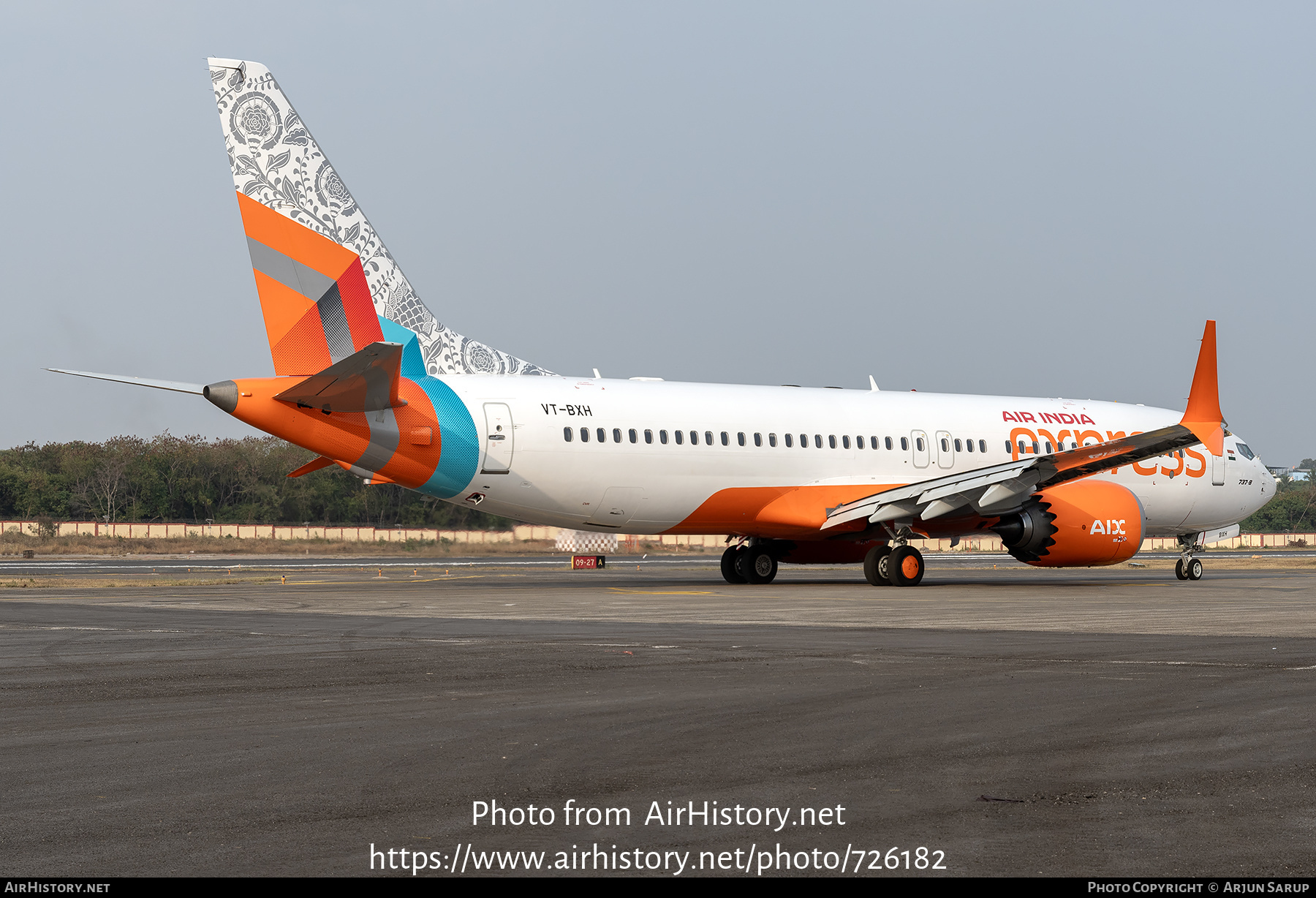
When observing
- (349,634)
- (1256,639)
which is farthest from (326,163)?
(1256,639)

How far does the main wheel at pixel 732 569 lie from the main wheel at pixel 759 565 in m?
0.21

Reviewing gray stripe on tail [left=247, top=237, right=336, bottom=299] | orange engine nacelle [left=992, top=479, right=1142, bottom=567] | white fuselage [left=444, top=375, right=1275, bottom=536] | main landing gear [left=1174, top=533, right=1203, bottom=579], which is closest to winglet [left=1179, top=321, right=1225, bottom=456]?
orange engine nacelle [left=992, top=479, right=1142, bottom=567]

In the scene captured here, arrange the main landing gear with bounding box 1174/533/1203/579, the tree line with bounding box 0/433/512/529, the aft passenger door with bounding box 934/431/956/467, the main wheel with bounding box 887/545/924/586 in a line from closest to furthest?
the main wheel with bounding box 887/545/924/586, the aft passenger door with bounding box 934/431/956/467, the main landing gear with bounding box 1174/533/1203/579, the tree line with bounding box 0/433/512/529

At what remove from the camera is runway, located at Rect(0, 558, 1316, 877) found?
555 cm

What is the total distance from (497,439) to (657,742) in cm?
1684

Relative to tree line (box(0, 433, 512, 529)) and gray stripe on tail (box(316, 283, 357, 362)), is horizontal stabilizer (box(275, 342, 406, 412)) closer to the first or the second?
gray stripe on tail (box(316, 283, 357, 362))

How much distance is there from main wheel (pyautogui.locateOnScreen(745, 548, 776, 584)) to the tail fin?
10479mm

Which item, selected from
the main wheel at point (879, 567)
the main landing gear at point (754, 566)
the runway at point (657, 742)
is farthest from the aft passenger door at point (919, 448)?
the runway at point (657, 742)

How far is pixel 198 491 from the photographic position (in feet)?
244

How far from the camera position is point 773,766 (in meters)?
7.26

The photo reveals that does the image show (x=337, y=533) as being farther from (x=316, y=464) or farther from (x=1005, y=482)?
(x=1005, y=482)

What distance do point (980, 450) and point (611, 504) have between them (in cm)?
991

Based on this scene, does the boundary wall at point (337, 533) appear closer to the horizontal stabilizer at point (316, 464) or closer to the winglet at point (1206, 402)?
the horizontal stabilizer at point (316, 464)

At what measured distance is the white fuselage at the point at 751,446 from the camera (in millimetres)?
25125
